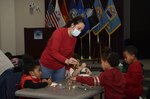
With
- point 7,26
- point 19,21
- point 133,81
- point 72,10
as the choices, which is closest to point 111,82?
point 133,81

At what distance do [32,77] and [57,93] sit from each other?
0.48m

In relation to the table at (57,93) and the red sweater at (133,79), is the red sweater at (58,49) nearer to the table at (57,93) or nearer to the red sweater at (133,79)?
the table at (57,93)

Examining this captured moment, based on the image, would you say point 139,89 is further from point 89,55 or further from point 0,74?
point 89,55

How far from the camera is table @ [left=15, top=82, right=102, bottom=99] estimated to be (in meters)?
2.90

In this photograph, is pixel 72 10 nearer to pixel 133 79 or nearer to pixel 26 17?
pixel 26 17

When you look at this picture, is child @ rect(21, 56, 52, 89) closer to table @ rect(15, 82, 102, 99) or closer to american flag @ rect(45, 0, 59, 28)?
table @ rect(15, 82, 102, 99)

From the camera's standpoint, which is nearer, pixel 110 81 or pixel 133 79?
pixel 110 81

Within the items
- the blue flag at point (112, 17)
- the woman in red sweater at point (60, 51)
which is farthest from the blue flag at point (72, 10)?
the woman in red sweater at point (60, 51)

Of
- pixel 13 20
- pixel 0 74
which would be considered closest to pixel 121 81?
pixel 0 74

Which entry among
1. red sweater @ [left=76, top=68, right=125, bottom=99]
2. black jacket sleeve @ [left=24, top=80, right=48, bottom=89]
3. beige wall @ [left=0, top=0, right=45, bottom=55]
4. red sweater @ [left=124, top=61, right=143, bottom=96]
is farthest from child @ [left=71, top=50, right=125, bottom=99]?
beige wall @ [left=0, top=0, right=45, bottom=55]

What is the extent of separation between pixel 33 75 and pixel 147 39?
5172 mm

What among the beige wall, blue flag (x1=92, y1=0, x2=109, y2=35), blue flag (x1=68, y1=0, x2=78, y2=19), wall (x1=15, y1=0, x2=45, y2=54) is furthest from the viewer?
wall (x1=15, y1=0, x2=45, y2=54)

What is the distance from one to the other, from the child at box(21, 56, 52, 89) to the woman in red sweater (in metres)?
0.41

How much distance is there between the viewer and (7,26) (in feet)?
27.8
